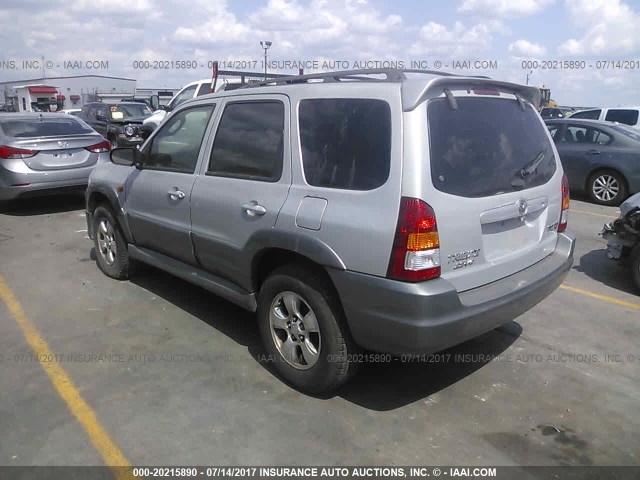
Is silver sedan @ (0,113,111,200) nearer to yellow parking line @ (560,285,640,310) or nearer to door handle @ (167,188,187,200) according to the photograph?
door handle @ (167,188,187,200)

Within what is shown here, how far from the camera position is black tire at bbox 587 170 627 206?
973cm

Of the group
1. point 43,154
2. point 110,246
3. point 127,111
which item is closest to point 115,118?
point 127,111

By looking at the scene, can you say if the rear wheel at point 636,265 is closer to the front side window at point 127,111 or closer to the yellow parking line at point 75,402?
the yellow parking line at point 75,402

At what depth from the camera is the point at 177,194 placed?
419 cm

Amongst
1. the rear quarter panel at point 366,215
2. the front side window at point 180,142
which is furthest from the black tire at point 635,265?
Answer: the front side window at point 180,142

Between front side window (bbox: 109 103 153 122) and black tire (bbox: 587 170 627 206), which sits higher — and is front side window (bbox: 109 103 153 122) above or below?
above

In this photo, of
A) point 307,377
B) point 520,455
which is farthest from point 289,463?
point 520,455

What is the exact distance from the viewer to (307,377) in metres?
3.37

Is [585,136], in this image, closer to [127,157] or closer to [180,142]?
[180,142]

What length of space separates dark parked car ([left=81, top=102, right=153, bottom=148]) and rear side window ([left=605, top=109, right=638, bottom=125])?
1308 centimetres

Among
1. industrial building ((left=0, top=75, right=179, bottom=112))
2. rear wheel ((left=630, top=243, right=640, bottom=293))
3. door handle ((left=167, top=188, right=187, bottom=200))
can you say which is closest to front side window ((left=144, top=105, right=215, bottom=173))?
door handle ((left=167, top=188, right=187, bottom=200))

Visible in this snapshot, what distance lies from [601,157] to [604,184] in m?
0.51

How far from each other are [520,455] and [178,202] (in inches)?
116

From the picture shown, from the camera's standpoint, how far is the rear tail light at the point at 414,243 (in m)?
2.72
